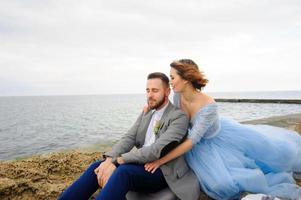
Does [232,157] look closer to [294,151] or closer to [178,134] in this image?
[178,134]

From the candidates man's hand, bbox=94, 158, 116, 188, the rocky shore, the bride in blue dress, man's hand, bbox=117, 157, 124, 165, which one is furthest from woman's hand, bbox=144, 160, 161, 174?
the rocky shore

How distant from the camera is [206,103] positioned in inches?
143

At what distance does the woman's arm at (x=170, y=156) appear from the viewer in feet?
10.7

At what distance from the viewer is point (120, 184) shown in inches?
118

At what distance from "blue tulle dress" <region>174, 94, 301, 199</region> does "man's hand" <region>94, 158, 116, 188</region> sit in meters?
0.93

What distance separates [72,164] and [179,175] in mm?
2519

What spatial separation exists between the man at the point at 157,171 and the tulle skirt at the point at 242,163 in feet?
0.76

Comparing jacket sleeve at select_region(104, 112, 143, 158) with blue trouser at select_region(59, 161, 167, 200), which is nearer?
blue trouser at select_region(59, 161, 167, 200)

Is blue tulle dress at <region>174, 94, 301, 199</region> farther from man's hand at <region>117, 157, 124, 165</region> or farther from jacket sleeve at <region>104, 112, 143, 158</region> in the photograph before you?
man's hand at <region>117, 157, 124, 165</region>

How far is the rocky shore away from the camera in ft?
12.5

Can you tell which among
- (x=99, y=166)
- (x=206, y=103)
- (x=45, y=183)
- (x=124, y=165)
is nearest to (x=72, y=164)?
(x=45, y=183)

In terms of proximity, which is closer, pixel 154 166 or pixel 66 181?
pixel 154 166

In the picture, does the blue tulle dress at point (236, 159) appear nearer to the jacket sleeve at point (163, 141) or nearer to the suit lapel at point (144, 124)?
the jacket sleeve at point (163, 141)

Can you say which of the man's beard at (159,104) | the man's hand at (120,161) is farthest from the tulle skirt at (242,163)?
the man's hand at (120,161)
